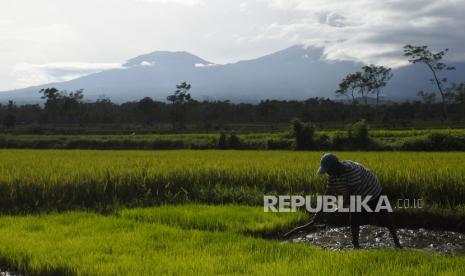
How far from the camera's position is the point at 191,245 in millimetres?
6879

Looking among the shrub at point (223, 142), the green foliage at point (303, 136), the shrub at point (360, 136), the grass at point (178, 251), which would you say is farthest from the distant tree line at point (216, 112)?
the grass at point (178, 251)

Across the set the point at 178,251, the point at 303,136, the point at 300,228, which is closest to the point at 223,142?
the point at 303,136

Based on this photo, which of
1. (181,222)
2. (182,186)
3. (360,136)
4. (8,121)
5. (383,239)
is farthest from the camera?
(8,121)

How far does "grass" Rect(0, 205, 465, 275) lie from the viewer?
18.6 feet

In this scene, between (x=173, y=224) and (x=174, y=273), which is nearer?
(x=174, y=273)

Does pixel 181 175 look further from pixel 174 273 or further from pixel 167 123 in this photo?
pixel 167 123

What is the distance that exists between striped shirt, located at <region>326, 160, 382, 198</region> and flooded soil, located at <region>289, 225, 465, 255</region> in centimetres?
105

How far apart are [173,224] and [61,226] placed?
1828 millimetres

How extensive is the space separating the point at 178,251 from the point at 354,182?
2.45 m

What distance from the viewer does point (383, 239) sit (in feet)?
26.3

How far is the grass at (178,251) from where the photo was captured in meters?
5.67

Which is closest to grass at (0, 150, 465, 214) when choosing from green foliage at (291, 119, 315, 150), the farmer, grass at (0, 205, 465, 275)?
grass at (0, 205, 465, 275)

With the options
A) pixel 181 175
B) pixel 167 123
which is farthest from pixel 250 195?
pixel 167 123

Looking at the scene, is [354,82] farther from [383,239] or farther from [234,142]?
[383,239]
